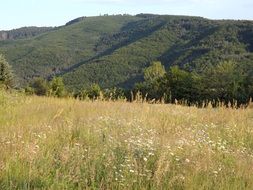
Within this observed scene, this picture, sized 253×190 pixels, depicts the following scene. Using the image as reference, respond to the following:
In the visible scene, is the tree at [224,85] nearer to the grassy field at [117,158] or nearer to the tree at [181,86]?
the tree at [181,86]

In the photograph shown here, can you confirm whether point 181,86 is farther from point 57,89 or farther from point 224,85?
point 57,89

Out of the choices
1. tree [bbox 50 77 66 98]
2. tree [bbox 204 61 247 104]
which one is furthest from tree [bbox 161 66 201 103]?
tree [bbox 50 77 66 98]

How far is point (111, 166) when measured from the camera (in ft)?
12.3

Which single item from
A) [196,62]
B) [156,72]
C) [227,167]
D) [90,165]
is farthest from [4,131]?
[196,62]

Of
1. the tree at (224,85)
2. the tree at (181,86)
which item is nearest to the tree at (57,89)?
the tree at (181,86)

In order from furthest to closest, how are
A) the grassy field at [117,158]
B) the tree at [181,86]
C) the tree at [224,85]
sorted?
the tree at [181,86] < the tree at [224,85] < the grassy field at [117,158]

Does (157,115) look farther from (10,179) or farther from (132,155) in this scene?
(10,179)

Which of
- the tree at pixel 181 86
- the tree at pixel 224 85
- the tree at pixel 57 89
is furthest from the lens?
the tree at pixel 181 86

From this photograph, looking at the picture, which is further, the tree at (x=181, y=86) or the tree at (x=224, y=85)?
the tree at (x=181, y=86)

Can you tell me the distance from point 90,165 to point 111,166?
18cm

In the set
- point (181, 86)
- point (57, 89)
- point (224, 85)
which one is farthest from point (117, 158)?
point (224, 85)

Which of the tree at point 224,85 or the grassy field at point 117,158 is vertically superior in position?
the grassy field at point 117,158

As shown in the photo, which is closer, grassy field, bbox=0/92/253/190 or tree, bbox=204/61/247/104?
grassy field, bbox=0/92/253/190

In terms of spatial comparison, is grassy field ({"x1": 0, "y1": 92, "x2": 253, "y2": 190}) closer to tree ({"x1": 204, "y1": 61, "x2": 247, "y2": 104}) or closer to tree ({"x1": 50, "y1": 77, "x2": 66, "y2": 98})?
tree ({"x1": 50, "y1": 77, "x2": 66, "y2": 98})
